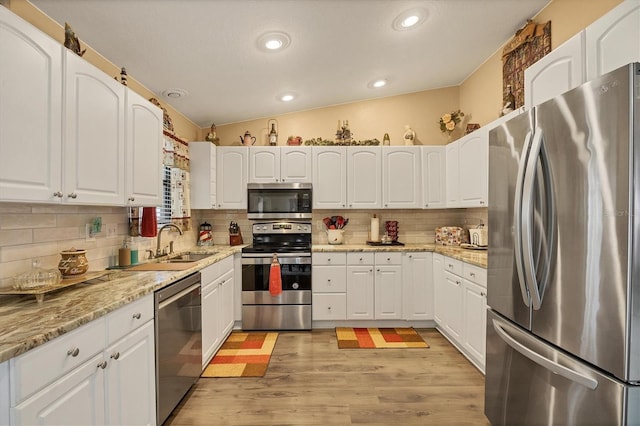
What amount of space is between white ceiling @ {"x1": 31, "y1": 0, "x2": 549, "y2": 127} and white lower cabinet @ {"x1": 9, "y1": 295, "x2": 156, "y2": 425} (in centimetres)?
173

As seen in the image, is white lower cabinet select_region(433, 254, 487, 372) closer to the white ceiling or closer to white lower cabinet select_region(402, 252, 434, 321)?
white lower cabinet select_region(402, 252, 434, 321)

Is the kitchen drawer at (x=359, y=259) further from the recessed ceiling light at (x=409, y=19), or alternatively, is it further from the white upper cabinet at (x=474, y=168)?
the recessed ceiling light at (x=409, y=19)

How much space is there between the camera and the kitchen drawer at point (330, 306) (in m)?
3.60

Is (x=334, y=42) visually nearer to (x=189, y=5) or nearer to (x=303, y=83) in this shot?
(x=303, y=83)

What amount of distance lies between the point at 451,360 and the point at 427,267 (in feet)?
3.47

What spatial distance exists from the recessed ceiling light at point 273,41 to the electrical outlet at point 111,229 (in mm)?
1790

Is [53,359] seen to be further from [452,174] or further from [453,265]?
[452,174]

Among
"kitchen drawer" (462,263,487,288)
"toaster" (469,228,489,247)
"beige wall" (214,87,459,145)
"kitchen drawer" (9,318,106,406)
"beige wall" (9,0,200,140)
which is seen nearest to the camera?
"kitchen drawer" (9,318,106,406)

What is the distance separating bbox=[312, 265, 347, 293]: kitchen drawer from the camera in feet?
11.8

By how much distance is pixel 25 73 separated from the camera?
1304 millimetres

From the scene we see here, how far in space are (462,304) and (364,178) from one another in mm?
1807

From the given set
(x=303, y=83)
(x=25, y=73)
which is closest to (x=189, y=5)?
(x=25, y=73)

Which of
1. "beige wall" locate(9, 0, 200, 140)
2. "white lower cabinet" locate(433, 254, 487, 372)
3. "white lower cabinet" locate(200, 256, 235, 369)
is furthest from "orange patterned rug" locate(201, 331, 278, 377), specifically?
"beige wall" locate(9, 0, 200, 140)

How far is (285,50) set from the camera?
252 cm
